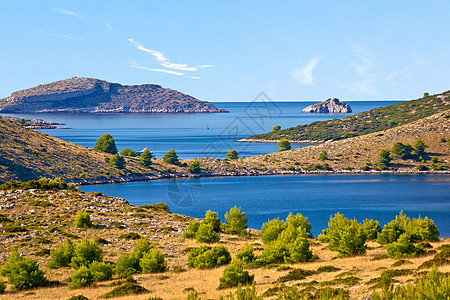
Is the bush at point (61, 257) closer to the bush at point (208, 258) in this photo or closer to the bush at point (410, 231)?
the bush at point (208, 258)

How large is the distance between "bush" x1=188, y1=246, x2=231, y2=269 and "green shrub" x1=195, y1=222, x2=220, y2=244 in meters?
8.88

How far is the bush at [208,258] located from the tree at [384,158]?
446 ft

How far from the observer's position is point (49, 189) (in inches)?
2432

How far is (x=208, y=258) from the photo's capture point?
36219 mm

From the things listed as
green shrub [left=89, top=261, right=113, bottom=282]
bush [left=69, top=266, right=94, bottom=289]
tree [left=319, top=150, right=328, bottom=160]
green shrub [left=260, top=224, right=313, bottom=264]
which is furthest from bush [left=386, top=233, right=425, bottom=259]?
tree [left=319, top=150, right=328, bottom=160]

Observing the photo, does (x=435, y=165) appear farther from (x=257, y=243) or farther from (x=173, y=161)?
(x=257, y=243)

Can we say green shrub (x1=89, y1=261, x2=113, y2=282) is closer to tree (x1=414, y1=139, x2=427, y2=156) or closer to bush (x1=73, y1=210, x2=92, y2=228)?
bush (x1=73, y1=210, x2=92, y2=228)

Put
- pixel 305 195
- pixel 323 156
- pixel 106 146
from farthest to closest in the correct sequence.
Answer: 1. pixel 323 156
2. pixel 106 146
3. pixel 305 195

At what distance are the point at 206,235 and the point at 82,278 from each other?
17106mm

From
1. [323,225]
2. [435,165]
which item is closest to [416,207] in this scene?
[323,225]

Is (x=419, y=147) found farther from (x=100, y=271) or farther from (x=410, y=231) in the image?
(x=100, y=271)

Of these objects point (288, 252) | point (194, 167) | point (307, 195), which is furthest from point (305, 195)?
point (288, 252)

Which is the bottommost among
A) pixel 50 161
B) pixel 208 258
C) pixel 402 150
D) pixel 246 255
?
pixel 50 161

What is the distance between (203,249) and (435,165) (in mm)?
140098
